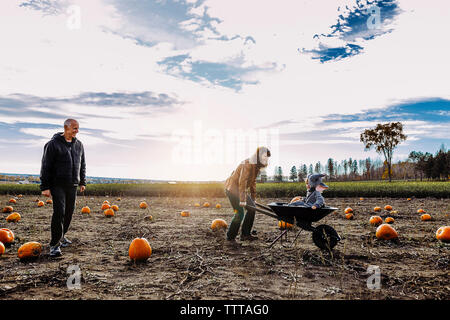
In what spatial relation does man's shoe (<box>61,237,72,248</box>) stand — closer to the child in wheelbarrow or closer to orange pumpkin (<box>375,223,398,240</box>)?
the child in wheelbarrow

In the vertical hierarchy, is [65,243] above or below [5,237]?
below

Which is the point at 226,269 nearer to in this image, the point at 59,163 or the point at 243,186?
the point at 243,186

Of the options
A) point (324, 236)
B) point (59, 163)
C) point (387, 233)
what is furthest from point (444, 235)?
point (59, 163)

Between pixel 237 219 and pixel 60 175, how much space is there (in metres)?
→ 3.15

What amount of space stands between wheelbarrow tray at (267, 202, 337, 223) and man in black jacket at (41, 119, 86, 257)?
3407 mm

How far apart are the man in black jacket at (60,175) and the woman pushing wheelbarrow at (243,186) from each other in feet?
9.13

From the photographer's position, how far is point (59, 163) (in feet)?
15.6

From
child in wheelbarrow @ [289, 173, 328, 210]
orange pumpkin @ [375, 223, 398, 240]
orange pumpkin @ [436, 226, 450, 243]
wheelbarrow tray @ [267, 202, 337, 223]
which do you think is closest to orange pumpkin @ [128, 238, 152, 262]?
wheelbarrow tray @ [267, 202, 337, 223]

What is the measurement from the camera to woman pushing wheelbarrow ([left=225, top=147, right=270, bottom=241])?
208 inches

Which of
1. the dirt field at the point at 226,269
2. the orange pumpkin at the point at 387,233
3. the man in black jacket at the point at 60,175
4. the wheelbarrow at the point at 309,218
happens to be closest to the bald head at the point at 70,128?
the man in black jacket at the point at 60,175

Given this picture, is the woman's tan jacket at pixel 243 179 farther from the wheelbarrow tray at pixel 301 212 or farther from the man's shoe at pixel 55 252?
the man's shoe at pixel 55 252

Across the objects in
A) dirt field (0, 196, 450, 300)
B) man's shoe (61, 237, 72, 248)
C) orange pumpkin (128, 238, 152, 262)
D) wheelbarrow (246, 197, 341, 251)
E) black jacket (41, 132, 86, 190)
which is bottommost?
dirt field (0, 196, 450, 300)

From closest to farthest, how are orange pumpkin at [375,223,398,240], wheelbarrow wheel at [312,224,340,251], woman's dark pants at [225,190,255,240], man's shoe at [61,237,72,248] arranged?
wheelbarrow wheel at [312,224,340,251] < man's shoe at [61,237,72,248] < woman's dark pants at [225,190,255,240] < orange pumpkin at [375,223,398,240]
